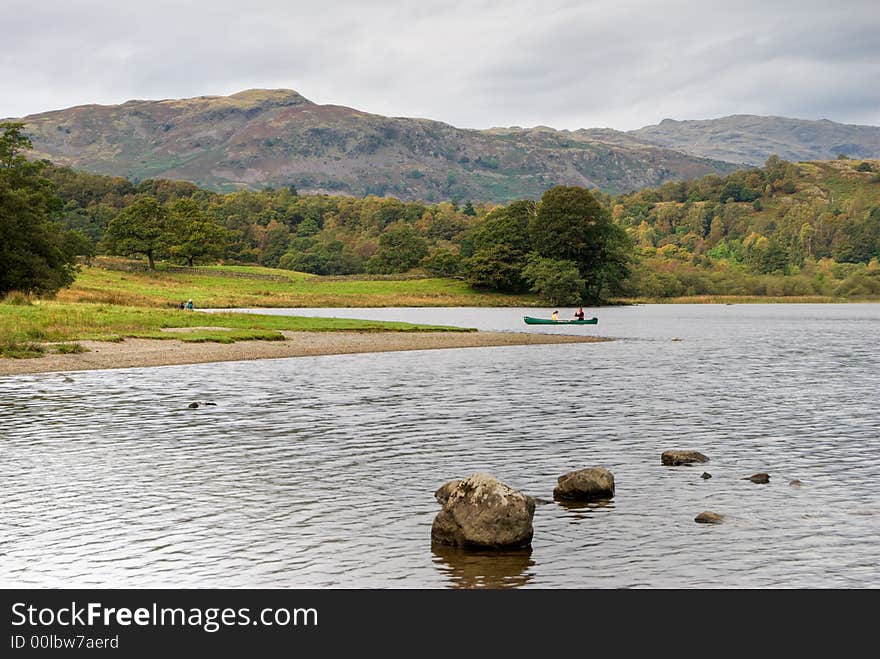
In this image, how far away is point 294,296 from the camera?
169625mm

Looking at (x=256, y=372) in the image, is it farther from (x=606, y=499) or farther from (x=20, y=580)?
(x=20, y=580)

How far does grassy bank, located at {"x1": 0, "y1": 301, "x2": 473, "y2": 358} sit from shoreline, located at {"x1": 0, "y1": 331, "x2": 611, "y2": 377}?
1.34 m

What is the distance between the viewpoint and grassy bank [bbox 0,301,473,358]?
59.3 m

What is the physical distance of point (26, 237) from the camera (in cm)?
8731

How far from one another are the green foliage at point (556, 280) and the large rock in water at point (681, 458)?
155m

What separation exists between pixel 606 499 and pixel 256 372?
1357 inches

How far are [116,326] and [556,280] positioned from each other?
12119 centimetres

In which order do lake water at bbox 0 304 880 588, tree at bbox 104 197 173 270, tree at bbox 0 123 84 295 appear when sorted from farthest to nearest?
tree at bbox 104 197 173 270
tree at bbox 0 123 84 295
lake water at bbox 0 304 880 588

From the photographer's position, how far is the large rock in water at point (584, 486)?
2338cm

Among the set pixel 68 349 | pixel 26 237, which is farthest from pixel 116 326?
pixel 26 237

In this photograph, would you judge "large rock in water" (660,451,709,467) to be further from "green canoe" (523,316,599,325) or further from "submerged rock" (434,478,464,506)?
"green canoe" (523,316,599,325)

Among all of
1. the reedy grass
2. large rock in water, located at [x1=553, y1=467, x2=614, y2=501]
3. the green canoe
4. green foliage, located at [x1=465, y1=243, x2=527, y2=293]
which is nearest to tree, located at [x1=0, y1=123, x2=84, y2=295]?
the reedy grass

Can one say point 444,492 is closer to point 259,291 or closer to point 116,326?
point 116,326
